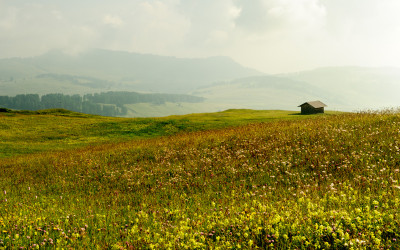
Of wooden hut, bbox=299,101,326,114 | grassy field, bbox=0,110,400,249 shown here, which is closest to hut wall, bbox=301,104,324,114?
wooden hut, bbox=299,101,326,114

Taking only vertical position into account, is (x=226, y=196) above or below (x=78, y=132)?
above

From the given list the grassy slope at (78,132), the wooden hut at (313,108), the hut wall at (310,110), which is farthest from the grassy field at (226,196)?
the wooden hut at (313,108)

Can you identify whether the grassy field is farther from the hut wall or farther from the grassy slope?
the hut wall

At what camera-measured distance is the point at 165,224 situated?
21.4ft

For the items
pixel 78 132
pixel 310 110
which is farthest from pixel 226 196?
pixel 310 110

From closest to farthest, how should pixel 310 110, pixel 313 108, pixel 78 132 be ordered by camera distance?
1. pixel 78 132
2. pixel 313 108
3. pixel 310 110

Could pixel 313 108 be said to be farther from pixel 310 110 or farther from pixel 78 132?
pixel 78 132

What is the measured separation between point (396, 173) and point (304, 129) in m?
9.18

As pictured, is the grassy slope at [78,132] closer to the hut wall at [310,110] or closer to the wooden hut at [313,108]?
the hut wall at [310,110]

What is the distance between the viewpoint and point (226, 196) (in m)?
8.80

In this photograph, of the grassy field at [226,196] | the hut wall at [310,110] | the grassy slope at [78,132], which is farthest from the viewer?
the hut wall at [310,110]

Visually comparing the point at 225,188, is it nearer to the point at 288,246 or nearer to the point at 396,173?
the point at 288,246

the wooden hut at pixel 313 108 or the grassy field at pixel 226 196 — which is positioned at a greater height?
the wooden hut at pixel 313 108

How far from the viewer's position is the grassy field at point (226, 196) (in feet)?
18.0
